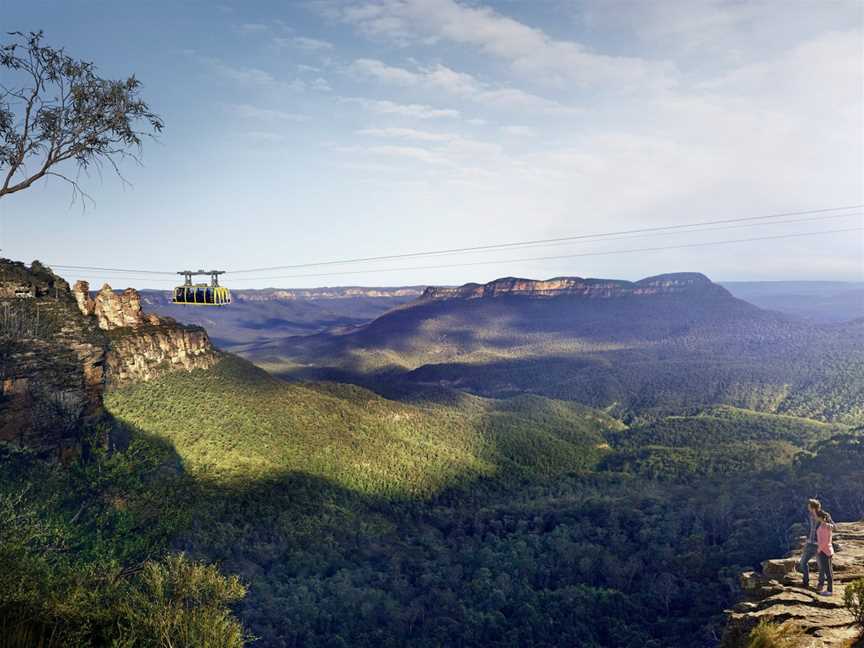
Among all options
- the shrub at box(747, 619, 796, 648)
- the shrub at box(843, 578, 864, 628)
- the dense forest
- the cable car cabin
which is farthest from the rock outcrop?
the cable car cabin

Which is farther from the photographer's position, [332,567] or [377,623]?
[332,567]

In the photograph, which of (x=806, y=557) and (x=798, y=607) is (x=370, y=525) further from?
(x=806, y=557)

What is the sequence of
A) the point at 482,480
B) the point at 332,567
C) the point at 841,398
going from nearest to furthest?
1. the point at 332,567
2. the point at 482,480
3. the point at 841,398

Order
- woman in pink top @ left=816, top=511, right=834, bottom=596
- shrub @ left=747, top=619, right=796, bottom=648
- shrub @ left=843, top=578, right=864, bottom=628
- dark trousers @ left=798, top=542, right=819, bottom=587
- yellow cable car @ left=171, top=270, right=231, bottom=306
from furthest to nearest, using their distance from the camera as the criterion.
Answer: yellow cable car @ left=171, top=270, right=231, bottom=306
dark trousers @ left=798, top=542, right=819, bottom=587
woman in pink top @ left=816, top=511, right=834, bottom=596
shrub @ left=747, top=619, right=796, bottom=648
shrub @ left=843, top=578, right=864, bottom=628

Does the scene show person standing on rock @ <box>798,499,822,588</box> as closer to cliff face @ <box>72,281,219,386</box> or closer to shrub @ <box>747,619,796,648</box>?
shrub @ <box>747,619,796,648</box>

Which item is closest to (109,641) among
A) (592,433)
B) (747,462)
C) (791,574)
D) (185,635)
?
(185,635)

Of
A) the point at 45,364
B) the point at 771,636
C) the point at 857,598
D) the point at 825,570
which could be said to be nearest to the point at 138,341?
the point at 45,364

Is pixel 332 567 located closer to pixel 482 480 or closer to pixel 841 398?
pixel 482 480
